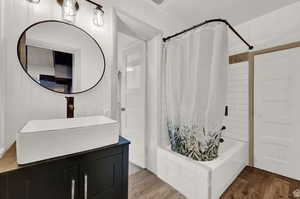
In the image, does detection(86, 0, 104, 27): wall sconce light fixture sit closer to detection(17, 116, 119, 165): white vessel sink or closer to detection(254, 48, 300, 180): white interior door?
detection(17, 116, 119, 165): white vessel sink

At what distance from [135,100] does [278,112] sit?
222cm

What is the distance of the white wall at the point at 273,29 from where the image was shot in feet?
5.91

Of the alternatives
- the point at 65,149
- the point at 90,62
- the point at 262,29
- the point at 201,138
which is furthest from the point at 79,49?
the point at 262,29

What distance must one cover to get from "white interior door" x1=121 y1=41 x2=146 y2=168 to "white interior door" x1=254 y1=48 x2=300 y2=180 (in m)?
1.88

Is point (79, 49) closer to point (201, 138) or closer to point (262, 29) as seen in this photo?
point (201, 138)

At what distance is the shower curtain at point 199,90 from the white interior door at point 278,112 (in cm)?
112

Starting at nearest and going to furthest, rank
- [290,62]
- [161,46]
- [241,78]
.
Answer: [290,62] < [161,46] < [241,78]

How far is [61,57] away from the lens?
1167 millimetres

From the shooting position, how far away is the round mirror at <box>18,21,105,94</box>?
102cm

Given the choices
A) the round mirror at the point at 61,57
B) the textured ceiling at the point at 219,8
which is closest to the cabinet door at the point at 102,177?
→ the round mirror at the point at 61,57

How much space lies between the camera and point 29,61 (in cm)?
101

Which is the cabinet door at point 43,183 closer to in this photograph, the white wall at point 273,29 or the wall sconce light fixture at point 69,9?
the wall sconce light fixture at point 69,9

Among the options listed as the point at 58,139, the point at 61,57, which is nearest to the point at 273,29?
the point at 61,57

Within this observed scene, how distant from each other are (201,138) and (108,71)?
1326 mm
